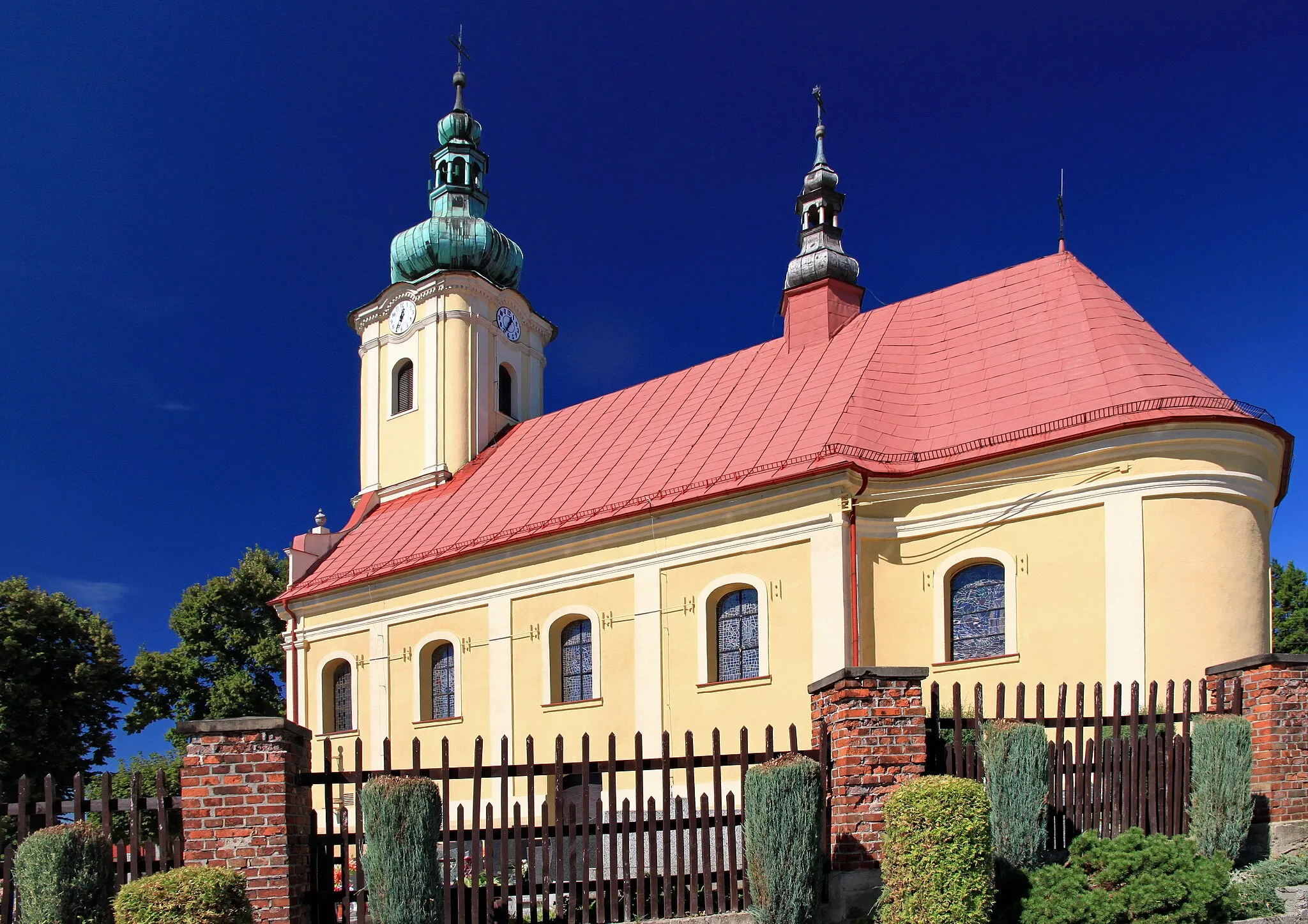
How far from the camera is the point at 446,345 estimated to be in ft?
95.0

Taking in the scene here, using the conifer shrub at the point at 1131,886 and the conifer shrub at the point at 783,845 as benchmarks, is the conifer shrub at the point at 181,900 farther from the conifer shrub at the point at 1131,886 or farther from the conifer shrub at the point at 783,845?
the conifer shrub at the point at 1131,886

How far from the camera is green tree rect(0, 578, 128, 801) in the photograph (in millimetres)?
29000

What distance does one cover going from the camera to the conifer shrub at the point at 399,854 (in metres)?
8.26

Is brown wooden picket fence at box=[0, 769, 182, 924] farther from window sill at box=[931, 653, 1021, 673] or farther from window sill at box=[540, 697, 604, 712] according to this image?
window sill at box=[540, 697, 604, 712]

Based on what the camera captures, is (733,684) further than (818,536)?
Yes

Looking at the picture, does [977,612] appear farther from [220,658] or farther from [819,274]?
[220,658]

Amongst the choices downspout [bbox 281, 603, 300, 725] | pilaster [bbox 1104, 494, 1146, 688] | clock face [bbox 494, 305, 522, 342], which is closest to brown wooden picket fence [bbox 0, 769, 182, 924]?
pilaster [bbox 1104, 494, 1146, 688]

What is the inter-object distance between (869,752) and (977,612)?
28.3ft

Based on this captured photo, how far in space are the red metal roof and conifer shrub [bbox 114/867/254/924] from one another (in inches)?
440

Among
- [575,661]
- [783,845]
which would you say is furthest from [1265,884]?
[575,661]

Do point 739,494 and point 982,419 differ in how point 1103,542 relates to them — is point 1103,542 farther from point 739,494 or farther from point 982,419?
point 739,494

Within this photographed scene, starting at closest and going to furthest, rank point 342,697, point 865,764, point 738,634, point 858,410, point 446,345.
→ point 865,764 → point 738,634 → point 858,410 → point 342,697 → point 446,345

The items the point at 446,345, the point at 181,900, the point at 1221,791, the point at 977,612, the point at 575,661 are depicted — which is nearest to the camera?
the point at 181,900

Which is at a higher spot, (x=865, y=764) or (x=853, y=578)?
(x=853, y=578)
